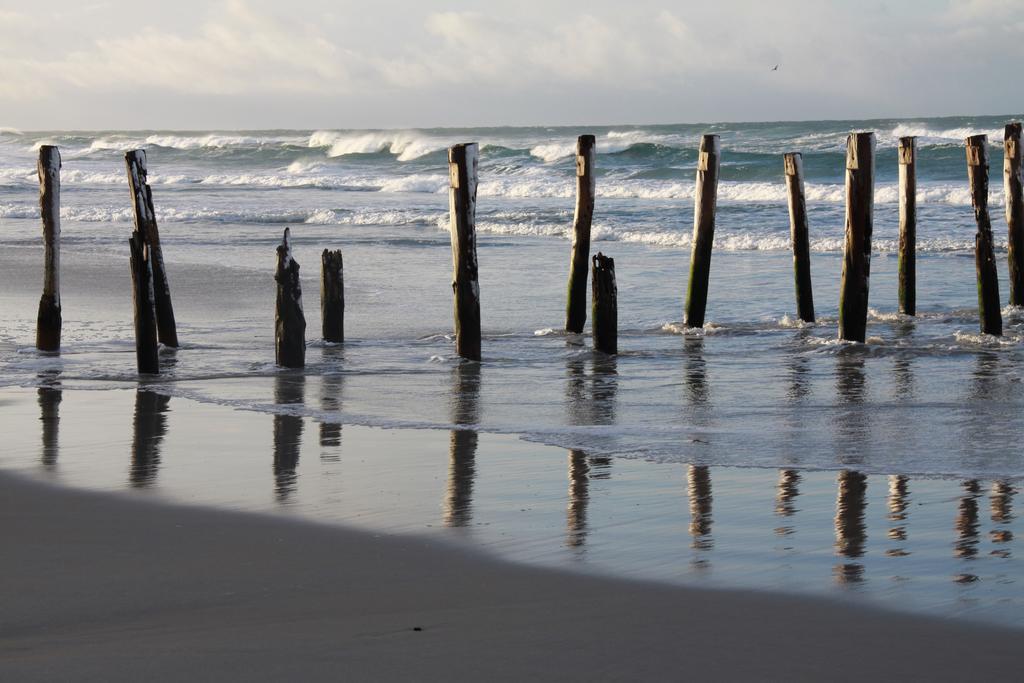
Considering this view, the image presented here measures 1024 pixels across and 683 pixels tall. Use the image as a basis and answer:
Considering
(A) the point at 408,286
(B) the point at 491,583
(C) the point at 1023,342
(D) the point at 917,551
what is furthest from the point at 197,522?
(A) the point at 408,286

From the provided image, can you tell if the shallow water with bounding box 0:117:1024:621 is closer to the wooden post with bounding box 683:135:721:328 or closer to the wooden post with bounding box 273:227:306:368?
the wooden post with bounding box 273:227:306:368

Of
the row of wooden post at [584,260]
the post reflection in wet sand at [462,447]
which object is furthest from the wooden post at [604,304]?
the post reflection in wet sand at [462,447]

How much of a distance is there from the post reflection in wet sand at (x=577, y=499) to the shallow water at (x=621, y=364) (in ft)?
0.15

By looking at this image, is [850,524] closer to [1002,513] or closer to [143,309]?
[1002,513]

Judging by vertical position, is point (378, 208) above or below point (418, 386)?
above

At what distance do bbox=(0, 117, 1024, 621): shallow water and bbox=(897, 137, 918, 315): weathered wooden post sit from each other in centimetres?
33

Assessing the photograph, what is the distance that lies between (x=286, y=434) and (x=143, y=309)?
9.23 feet

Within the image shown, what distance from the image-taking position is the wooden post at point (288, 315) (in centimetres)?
1003

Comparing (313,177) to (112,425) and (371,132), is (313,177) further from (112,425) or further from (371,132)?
(112,425)

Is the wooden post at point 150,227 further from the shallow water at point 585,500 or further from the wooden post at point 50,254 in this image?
the shallow water at point 585,500

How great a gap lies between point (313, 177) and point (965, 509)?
149 ft

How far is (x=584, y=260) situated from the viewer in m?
12.3

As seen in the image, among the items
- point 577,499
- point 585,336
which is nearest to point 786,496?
point 577,499

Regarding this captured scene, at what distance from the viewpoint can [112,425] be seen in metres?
7.88
